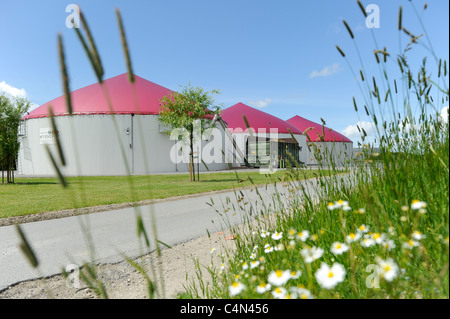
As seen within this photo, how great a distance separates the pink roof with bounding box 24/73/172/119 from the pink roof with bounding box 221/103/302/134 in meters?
9.66

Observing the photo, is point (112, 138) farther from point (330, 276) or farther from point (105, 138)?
point (330, 276)

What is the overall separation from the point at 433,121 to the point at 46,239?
17.6 ft

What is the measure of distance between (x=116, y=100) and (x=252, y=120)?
17.8 m

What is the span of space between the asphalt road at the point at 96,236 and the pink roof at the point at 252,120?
30263 millimetres

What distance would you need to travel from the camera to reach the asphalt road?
3.74 m

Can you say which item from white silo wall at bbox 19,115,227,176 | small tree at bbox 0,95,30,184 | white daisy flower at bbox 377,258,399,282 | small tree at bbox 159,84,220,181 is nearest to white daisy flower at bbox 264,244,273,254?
white daisy flower at bbox 377,258,399,282

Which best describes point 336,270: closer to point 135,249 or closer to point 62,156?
point 62,156

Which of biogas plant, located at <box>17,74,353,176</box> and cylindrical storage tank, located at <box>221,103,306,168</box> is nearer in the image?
biogas plant, located at <box>17,74,353,176</box>

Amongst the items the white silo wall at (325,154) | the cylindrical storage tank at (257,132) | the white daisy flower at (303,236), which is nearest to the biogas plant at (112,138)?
the cylindrical storage tank at (257,132)

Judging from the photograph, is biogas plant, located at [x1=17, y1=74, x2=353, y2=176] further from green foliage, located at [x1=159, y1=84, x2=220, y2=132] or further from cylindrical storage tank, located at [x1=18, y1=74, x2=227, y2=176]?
green foliage, located at [x1=159, y1=84, x2=220, y2=132]

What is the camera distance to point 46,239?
5000 millimetres

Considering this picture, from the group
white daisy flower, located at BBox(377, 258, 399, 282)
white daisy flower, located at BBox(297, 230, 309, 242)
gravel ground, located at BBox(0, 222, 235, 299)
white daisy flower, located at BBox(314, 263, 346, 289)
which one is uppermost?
white daisy flower, located at BBox(297, 230, 309, 242)

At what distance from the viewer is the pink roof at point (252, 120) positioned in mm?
37938
